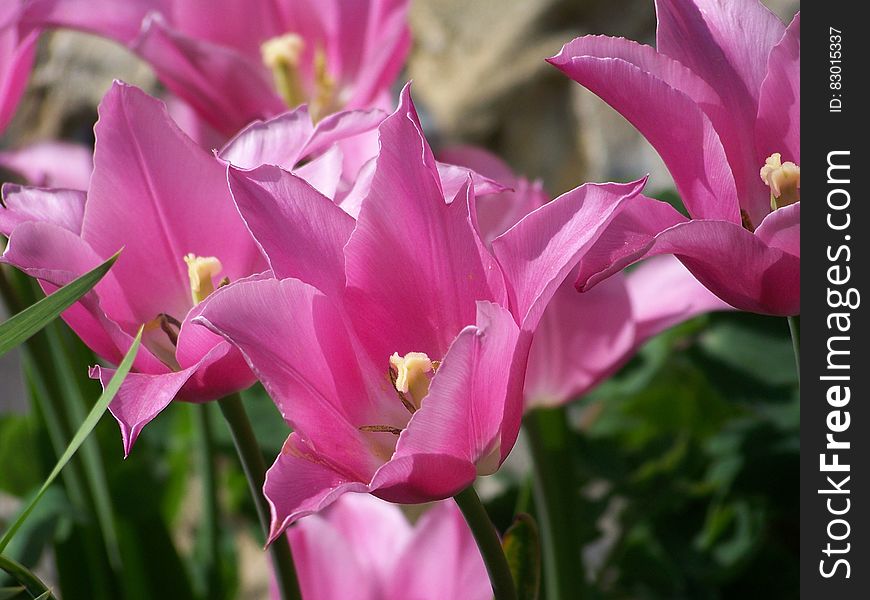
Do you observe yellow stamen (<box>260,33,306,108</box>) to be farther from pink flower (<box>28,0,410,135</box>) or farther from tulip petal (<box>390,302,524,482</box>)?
tulip petal (<box>390,302,524,482</box>)

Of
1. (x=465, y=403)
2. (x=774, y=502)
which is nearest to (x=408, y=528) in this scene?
(x=465, y=403)

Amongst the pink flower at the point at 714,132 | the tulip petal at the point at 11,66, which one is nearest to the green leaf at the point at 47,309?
the pink flower at the point at 714,132

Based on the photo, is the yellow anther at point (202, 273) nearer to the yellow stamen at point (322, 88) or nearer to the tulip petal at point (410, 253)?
the tulip petal at point (410, 253)

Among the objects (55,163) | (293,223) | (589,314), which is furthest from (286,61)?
(293,223)

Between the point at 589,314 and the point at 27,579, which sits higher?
the point at 589,314

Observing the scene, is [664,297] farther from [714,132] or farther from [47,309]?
[47,309]

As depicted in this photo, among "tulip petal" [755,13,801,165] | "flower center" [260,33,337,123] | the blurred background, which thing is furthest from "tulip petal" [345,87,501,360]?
"flower center" [260,33,337,123]
